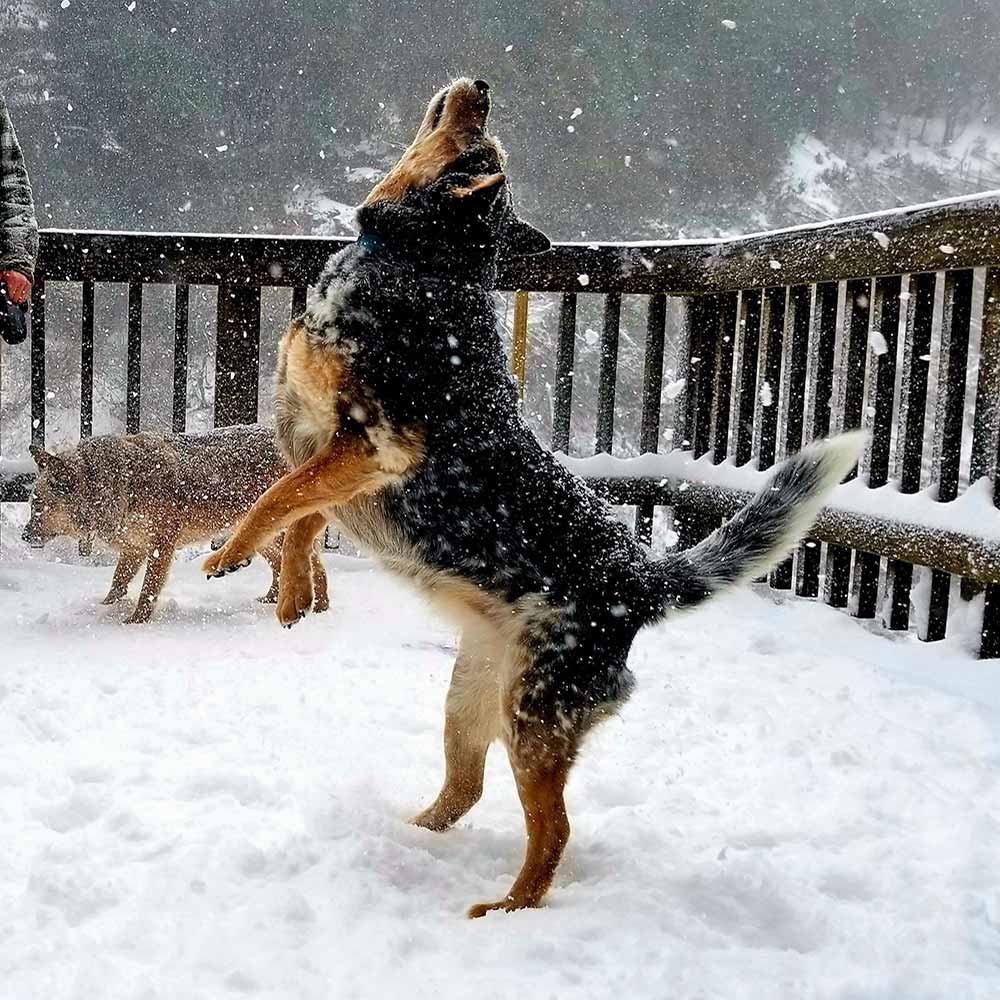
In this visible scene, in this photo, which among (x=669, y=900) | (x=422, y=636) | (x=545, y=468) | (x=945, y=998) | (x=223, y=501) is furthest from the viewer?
(x=223, y=501)

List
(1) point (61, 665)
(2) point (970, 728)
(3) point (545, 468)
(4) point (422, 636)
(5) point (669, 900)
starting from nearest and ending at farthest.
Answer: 1. (5) point (669, 900)
2. (3) point (545, 468)
3. (2) point (970, 728)
4. (1) point (61, 665)
5. (4) point (422, 636)

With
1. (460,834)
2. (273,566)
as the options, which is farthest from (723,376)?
(460,834)

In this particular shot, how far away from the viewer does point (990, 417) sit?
3600mm

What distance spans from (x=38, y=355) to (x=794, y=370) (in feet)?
13.2

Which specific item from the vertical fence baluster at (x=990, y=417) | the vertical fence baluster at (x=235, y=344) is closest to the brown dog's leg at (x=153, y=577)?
the vertical fence baluster at (x=235, y=344)

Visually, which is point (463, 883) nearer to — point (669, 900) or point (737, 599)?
point (669, 900)

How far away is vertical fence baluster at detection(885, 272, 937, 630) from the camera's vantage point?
4.05 meters

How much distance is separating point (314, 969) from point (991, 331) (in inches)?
125

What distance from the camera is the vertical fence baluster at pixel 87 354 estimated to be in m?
5.27

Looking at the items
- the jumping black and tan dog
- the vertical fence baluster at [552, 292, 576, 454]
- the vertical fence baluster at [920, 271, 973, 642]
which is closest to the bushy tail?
the jumping black and tan dog

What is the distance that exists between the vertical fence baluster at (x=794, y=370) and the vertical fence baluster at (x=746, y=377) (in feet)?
0.90

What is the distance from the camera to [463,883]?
2156 millimetres

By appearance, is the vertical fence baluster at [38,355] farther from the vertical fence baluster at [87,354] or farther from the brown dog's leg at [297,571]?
the brown dog's leg at [297,571]

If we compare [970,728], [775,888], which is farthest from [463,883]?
[970,728]
